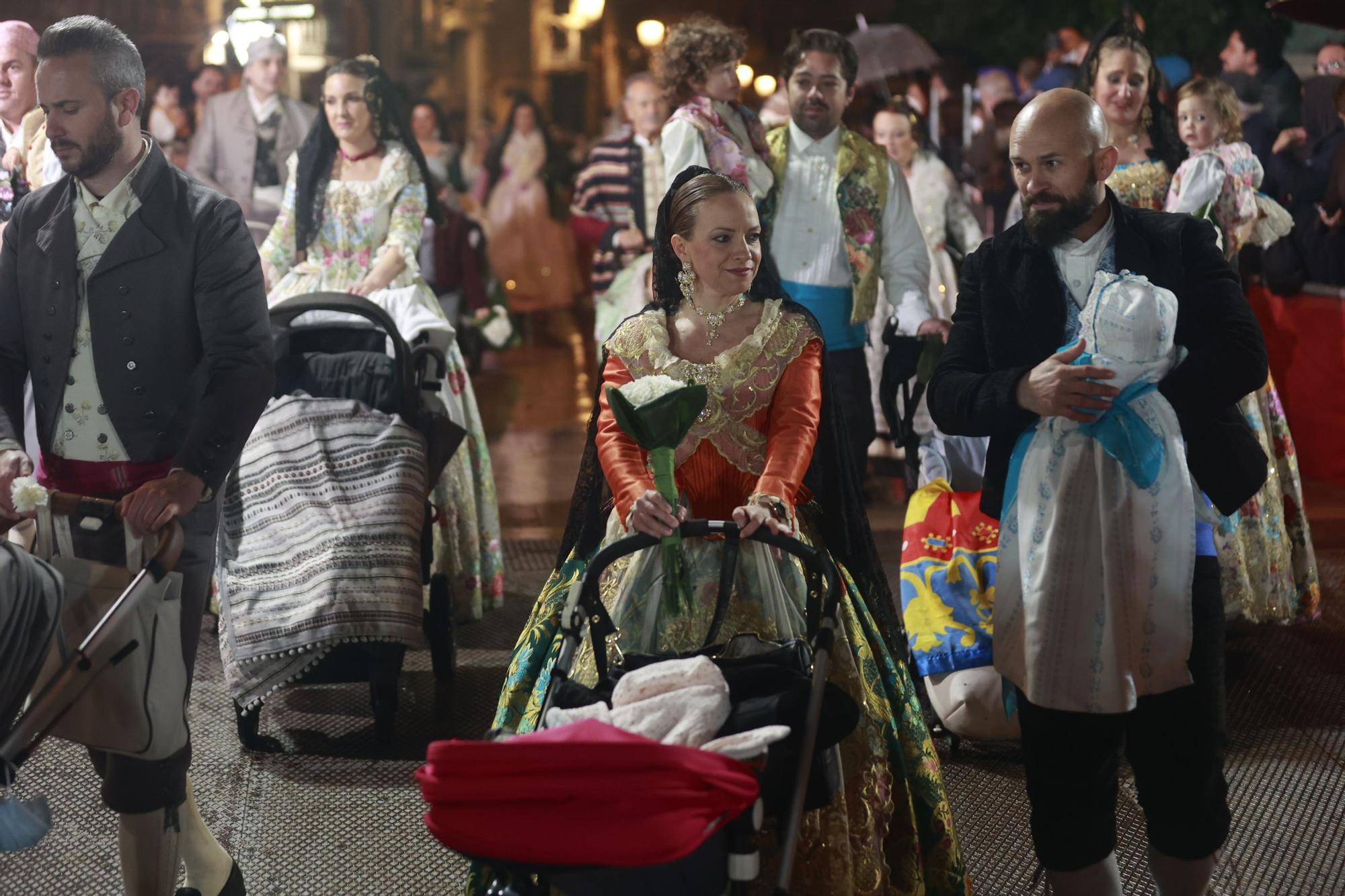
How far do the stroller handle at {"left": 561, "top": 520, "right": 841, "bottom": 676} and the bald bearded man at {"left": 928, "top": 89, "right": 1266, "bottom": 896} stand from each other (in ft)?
1.30

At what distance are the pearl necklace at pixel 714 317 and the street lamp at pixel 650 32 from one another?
1144cm

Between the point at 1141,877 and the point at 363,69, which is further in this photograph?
the point at 363,69

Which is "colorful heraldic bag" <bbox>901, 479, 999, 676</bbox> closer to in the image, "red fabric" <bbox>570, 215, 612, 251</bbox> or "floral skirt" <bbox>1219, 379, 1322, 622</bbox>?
"floral skirt" <bbox>1219, 379, 1322, 622</bbox>

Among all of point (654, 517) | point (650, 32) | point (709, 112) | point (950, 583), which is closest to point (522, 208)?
point (650, 32)

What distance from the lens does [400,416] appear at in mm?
4297

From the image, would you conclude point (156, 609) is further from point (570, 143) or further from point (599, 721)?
point (570, 143)

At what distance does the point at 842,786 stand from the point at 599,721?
74 cm

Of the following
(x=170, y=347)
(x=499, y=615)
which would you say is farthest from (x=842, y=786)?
(x=499, y=615)

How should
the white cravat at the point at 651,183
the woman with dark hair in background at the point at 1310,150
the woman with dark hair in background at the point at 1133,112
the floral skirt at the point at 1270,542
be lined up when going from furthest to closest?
the woman with dark hair in background at the point at 1310,150 → the white cravat at the point at 651,183 → the floral skirt at the point at 1270,542 → the woman with dark hair in background at the point at 1133,112

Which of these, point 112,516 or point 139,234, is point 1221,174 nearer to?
point 139,234

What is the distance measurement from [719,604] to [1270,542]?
257 cm

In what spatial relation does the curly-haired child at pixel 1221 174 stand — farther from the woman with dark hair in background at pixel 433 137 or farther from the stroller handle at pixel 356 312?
the woman with dark hair in background at pixel 433 137

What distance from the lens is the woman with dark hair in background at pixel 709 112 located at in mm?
4590

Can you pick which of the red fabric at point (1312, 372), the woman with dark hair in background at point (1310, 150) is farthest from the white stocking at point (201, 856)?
the woman with dark hair in background at point (1310, 150)
